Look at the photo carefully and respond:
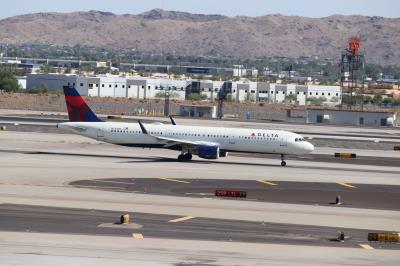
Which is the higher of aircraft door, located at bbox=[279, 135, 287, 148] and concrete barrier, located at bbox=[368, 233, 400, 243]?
aircraft door, located at bbox=[279, 135, 287, 148]

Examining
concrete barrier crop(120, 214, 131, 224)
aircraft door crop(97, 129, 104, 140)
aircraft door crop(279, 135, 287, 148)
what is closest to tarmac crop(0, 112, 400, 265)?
concrete barrier crop(120, 214, 131, 224)

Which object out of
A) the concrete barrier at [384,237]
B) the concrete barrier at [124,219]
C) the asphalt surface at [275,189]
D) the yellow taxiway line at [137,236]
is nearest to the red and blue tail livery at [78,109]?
the asphalt surface at [275,189]

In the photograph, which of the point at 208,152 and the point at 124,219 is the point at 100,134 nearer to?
the point at 208,152

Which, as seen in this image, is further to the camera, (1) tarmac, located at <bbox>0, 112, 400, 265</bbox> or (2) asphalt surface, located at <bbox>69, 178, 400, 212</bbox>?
(2) asphalt surface, located at <bbox>69, 178, 400, 212</bbox>

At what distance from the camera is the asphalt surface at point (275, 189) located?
6059 cm

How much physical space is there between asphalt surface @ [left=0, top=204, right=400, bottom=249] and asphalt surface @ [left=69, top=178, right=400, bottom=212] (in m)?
9.83

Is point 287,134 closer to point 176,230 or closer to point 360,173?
point 360,173

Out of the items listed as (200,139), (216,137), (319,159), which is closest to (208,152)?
(216,137)

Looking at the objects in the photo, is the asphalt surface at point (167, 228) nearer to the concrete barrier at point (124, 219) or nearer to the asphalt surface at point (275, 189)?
the concrete barrier at point (124, 219)

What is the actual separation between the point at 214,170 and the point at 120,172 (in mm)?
7978

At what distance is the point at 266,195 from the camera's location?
203 ft

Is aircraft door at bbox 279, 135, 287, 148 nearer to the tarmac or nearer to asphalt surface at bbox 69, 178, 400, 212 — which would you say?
the tarmac

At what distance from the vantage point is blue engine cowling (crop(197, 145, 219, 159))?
81.1m

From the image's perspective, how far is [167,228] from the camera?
47.2 meters
